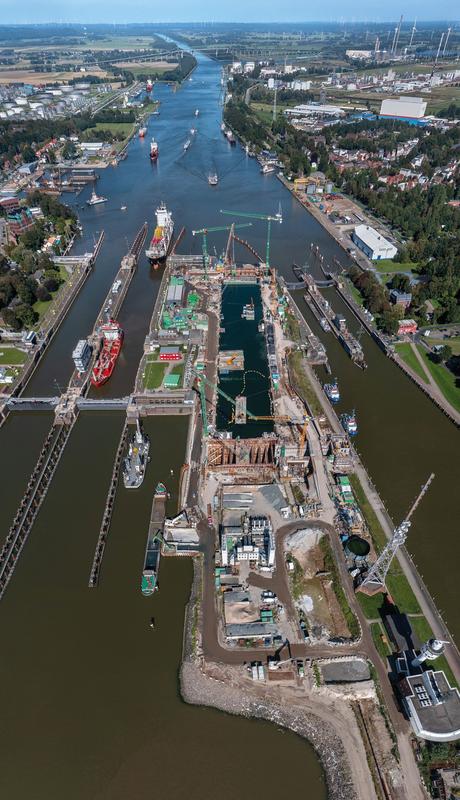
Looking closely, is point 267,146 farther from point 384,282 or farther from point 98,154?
point 384,282

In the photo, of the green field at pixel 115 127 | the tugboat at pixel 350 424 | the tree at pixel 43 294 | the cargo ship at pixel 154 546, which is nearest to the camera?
the cargo ship at pixel 154 546

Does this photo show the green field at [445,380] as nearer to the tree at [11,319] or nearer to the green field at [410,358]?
the green field at [410,358]

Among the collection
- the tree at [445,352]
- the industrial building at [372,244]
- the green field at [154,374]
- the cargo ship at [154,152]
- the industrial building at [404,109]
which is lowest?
the green field at [154,374]

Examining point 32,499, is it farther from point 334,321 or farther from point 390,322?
point 390,322

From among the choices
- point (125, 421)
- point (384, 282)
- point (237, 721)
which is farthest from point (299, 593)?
point (384, 282)

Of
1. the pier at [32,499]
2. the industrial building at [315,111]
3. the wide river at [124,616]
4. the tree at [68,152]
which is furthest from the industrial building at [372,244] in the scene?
the industrial building at [315,111]

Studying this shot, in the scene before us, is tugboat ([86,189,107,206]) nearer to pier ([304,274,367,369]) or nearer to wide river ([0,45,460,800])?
wide river ([0,45,460,800])
